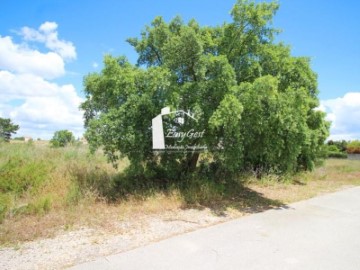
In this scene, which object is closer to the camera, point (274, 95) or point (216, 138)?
point (274, 95)

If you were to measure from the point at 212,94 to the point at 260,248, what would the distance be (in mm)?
4249

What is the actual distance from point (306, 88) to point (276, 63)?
1121 millimetres

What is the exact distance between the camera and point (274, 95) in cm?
699

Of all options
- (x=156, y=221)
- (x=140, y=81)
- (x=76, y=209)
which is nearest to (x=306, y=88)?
(x=140, y=81)

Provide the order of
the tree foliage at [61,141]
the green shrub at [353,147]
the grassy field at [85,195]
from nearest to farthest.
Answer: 1. the grassy field at [85,195]
2. the tree foliage at [61,141]
3. the green shrub at [353,147]

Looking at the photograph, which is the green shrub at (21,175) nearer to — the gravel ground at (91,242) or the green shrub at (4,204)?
the green shrub at (4,204)

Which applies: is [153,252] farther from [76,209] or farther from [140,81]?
[140,81]

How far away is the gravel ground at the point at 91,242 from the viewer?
4.07m

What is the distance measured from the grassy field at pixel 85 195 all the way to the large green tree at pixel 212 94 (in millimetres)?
Result: 1002

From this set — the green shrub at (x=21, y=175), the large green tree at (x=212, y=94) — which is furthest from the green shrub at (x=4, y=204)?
the large green tree at (x=212, y=94)

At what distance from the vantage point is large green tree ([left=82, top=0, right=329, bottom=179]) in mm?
7137

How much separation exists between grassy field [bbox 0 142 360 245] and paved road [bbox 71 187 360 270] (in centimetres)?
128

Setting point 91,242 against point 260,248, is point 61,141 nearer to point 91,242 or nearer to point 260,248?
point 91,242

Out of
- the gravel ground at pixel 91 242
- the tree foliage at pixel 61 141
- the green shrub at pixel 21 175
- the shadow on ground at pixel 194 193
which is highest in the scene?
the tree foliage at pixel 61 141
